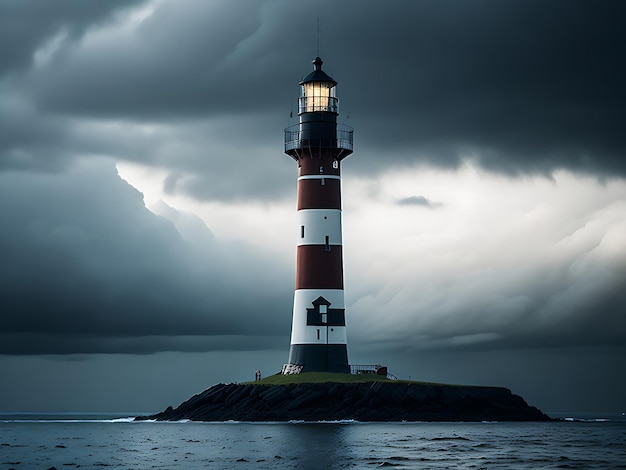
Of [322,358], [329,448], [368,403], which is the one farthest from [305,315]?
[329,448]

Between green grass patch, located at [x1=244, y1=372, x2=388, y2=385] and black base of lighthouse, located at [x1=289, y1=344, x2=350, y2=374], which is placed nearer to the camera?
green grass patch, located at [x1=244, y1=372, x2=388, y2=385]

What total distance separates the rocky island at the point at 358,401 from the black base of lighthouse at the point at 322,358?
1.22 metres

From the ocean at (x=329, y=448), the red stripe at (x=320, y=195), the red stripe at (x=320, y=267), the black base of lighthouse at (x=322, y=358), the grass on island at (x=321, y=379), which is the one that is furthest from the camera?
the red stripe at (x=320, y=195)

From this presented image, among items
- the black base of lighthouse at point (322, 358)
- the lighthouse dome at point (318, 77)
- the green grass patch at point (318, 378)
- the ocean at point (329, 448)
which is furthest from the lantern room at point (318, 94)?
the ocean at point (329, 448)

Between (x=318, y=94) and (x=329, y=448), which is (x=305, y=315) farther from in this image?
(x=329, y=448)

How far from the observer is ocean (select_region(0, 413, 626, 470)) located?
198ft

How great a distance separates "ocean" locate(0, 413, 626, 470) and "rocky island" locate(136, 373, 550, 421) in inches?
40.6

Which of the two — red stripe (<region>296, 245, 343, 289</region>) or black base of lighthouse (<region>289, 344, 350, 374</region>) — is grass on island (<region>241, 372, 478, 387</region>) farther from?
red stripe (<region>296, 245, 343, 289</region>)

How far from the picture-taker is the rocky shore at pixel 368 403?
84.9 metres

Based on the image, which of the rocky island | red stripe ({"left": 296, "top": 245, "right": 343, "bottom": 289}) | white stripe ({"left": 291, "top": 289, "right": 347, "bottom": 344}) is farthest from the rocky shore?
red stripe ({"left": 296, "top": 245, "right": 343, "bottom": 289})

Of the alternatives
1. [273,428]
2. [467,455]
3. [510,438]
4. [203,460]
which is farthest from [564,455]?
[273,428]

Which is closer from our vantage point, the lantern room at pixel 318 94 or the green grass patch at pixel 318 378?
the green grass patch at pixel 318 378

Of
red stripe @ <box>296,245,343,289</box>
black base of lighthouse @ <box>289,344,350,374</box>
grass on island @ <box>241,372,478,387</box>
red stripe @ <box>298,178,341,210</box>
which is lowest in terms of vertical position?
grass on island @ <box>241,372,478,387</box>

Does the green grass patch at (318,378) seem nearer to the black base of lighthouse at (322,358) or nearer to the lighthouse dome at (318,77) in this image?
the black base of lighthouse at (322,358)
